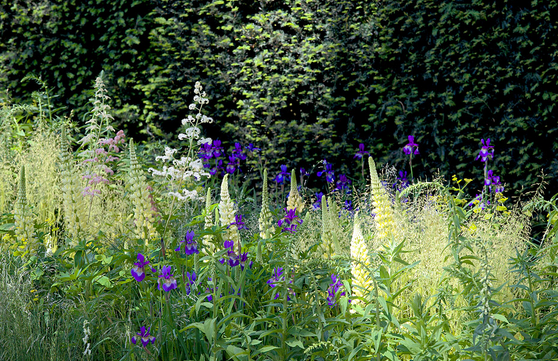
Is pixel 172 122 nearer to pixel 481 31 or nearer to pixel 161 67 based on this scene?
pixel 161 67

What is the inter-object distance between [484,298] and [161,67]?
5.58m

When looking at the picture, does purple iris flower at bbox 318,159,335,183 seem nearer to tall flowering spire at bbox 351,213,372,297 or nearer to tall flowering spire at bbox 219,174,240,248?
tall flowering spire at bbox 219,174,240,248

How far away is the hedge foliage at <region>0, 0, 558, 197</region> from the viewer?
522 centimetres

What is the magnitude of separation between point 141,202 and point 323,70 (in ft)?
11.3

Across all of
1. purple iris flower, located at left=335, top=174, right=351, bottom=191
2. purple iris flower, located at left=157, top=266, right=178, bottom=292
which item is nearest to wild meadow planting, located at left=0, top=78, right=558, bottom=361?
purple iris flower, located at left=157, top=266, right=178, bottom=292

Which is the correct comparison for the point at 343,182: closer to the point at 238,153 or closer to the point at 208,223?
the point at 238,153

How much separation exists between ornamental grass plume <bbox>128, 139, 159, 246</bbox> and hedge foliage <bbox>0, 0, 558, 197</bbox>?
3.03 meters

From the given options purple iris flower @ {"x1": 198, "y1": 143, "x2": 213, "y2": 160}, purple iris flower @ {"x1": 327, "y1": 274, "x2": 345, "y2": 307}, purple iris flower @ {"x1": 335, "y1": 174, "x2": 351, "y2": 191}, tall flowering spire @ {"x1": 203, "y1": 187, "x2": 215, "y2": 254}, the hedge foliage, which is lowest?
purple iris flower @ {"x1": 327, "y1": 274, "x2": 345, "y2": 307}

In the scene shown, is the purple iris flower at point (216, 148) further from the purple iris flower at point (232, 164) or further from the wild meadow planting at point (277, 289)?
the wild meadow planting at point (277, 289)

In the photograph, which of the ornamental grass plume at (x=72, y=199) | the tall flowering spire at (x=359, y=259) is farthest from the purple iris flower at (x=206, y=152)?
the tall flowering spire at (x=359, y=259)

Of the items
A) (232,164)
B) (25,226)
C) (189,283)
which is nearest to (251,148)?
(232,164)

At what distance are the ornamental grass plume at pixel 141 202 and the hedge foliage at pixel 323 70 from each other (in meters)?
3.03

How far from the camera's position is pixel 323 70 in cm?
605

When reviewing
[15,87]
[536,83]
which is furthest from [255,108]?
[15,87]
